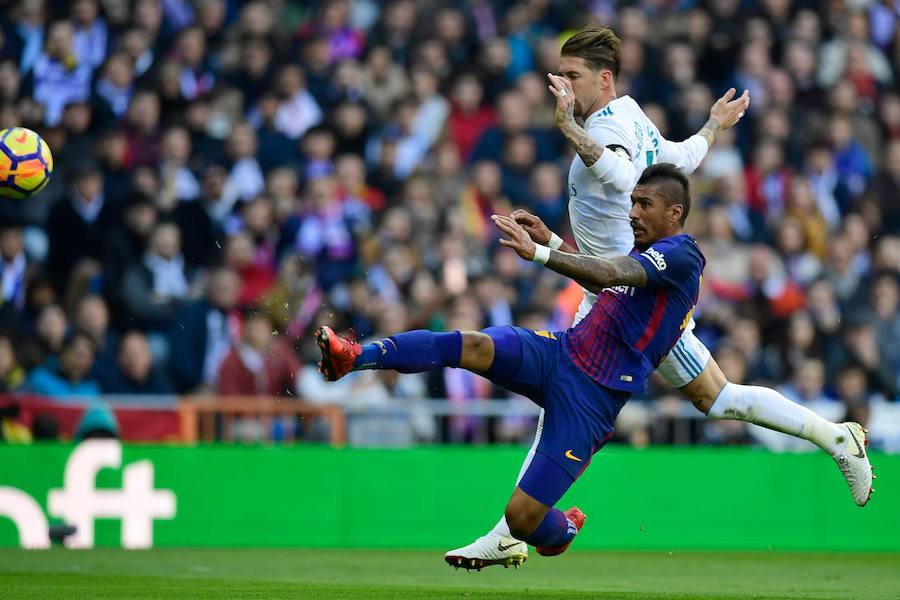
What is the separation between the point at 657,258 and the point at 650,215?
1.12 feet

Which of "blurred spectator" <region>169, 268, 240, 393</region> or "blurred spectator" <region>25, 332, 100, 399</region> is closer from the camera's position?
"blurred spectator" <region>25, 332, 100, 399</region>

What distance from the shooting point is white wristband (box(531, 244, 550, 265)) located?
8320 mm

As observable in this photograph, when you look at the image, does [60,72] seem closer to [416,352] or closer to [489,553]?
[416,352]

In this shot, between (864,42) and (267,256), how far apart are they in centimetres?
915

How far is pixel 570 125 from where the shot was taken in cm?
886

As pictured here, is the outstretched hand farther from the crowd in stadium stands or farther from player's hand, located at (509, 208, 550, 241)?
the crowd in stadium stands

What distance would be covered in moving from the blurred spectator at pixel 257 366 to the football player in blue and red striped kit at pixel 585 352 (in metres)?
5.53

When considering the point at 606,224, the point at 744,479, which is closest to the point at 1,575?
the point at 606,224

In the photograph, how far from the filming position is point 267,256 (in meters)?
15.4

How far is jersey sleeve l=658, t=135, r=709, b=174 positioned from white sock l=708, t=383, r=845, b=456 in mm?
1405

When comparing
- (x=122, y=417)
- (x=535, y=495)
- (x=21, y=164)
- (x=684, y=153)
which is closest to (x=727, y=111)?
(x=684, y=153)

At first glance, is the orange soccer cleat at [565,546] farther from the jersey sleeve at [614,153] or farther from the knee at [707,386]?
the jersey sleeve at [614,153]

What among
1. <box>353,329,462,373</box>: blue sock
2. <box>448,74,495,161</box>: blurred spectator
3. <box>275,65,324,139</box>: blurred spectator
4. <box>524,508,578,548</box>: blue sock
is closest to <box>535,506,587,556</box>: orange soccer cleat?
<box>524,508,578,548</box>: blue sock

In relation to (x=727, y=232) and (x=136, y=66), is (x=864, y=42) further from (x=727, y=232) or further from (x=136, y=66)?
(x=136, y=66)
